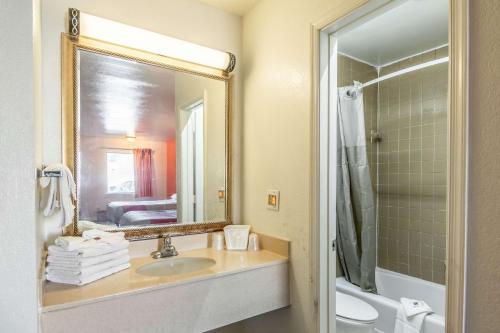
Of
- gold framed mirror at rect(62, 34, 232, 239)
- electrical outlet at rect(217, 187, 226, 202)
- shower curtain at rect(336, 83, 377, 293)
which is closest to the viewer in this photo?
gold framed mirror at rect(62, 34, 232, 239)

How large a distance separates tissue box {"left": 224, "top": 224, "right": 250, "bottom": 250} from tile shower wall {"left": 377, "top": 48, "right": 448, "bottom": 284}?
163cm

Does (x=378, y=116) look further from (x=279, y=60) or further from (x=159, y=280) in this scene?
(x=159, y=280)

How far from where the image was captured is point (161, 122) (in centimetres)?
165

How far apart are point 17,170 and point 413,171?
271 centimetres

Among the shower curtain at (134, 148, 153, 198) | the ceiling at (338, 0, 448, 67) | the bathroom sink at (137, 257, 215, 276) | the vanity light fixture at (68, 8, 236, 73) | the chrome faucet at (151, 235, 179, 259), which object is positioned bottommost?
the bathroom sink at (137, 257, 215, 276)

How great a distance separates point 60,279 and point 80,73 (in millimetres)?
960

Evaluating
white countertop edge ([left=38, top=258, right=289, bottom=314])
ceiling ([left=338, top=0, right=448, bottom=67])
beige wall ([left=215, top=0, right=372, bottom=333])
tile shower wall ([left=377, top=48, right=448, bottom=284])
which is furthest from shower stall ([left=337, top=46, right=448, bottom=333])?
white countertop edge ([left=38, top=258, right=289, bottom=314])

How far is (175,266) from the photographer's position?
1.58 m

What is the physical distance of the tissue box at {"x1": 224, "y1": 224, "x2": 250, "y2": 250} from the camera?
1716mm

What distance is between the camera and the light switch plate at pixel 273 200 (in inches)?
63.8

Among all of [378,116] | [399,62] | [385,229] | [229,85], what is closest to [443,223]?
[385,229]

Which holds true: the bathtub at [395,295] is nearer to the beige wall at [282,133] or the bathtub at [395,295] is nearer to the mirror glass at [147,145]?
the beige wall at [282,133]

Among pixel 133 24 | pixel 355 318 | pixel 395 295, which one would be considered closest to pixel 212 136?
pixel 133 24

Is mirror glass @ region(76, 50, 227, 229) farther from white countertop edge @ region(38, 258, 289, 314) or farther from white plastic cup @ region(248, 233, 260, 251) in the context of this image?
white countertop edge @ region(38, 258, 289, 314)
